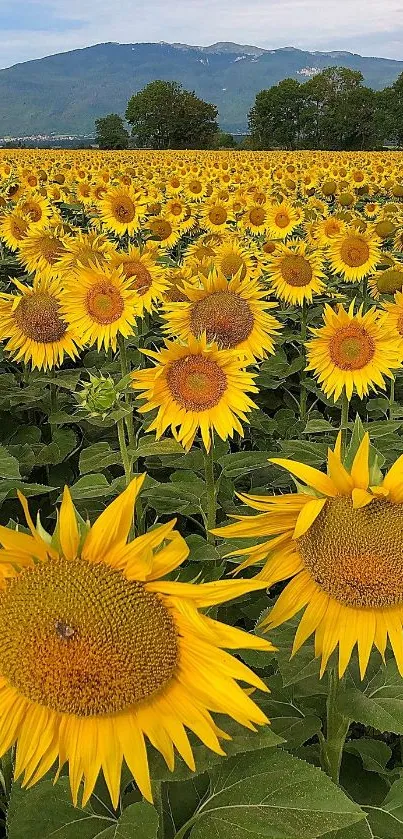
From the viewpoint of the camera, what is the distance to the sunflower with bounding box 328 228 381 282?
6.05 m

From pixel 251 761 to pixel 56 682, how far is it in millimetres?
567

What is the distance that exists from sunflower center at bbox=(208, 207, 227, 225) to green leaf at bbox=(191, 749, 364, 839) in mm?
6856

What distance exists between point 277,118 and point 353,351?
178 feet

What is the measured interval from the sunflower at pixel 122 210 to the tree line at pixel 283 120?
139ft

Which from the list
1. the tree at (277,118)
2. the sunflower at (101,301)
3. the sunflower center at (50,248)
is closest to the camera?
the sunflower at (101,301)

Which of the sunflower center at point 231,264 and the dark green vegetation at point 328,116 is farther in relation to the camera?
the dark green vegetation at point 328,116

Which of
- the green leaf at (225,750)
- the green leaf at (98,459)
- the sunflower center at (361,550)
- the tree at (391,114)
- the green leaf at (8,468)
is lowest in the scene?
the green leaf at (225,750)

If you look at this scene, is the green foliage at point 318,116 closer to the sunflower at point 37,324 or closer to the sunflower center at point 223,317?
the sunflower at point 37,324

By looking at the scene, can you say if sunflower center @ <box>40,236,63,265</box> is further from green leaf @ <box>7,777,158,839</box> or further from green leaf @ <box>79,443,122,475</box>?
green leaf @ <box>7,777,158,839</box>

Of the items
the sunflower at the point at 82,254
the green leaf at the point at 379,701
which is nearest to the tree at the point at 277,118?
the sunflower at the point at 82,254

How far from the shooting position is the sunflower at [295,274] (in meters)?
5.37

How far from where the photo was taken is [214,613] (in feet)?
8.21

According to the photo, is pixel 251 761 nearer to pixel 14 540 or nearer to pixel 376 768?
pixel 376 768

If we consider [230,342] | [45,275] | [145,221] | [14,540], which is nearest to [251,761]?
[14,540]
